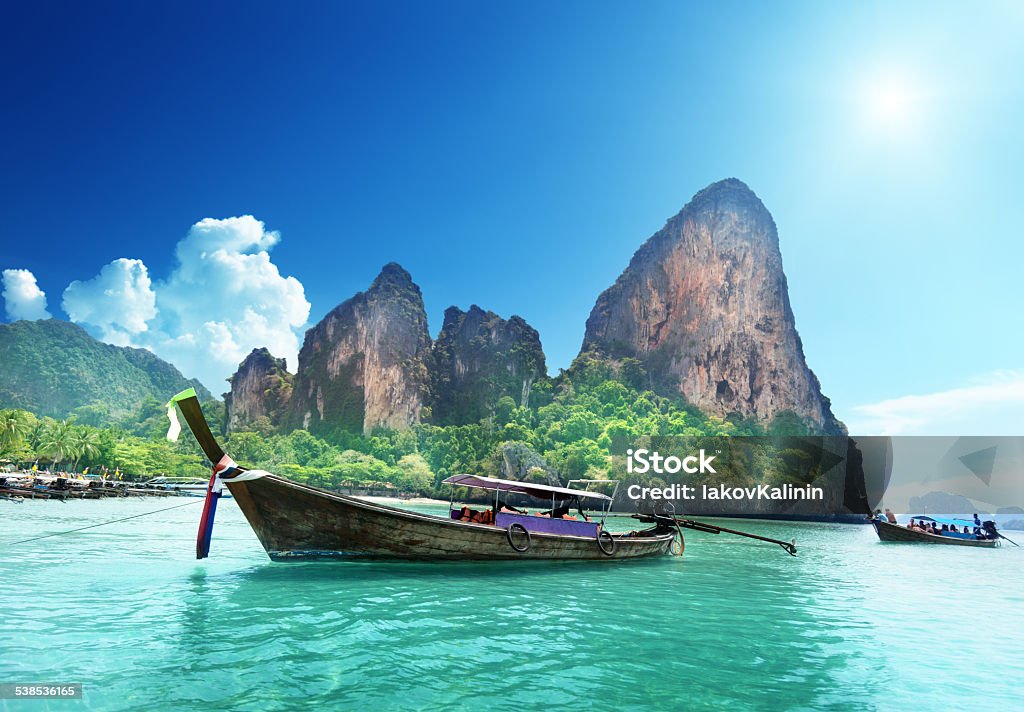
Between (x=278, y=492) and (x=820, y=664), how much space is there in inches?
416

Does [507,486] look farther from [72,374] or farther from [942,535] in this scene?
[72,374]

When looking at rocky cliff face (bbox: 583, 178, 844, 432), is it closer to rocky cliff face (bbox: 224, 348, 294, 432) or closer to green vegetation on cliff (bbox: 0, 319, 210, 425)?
rocky cliff face (bbox: 224, 348, 294, 432)

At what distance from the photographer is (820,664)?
27.0 ft

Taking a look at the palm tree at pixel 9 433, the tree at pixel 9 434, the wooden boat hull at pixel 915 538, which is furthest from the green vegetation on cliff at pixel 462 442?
the wooden boat hull at pixel 915 538

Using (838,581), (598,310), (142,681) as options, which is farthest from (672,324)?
(142,681)

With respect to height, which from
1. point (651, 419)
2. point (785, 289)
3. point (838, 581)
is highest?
point (785, 289)

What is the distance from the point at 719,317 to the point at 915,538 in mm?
80750

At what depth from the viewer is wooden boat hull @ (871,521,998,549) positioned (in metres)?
34.3

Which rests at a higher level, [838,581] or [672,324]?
[672,324]

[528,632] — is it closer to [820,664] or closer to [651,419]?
[820,664]

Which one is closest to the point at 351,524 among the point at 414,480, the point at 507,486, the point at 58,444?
the point at 507,486

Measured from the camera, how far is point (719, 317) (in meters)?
112

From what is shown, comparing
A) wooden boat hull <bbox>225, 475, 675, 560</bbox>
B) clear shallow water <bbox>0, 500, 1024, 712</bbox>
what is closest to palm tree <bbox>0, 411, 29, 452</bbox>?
clear shallow water <bbox>0, 500, 1024, 712</bbox>

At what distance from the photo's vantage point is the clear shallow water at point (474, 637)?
629 cm
